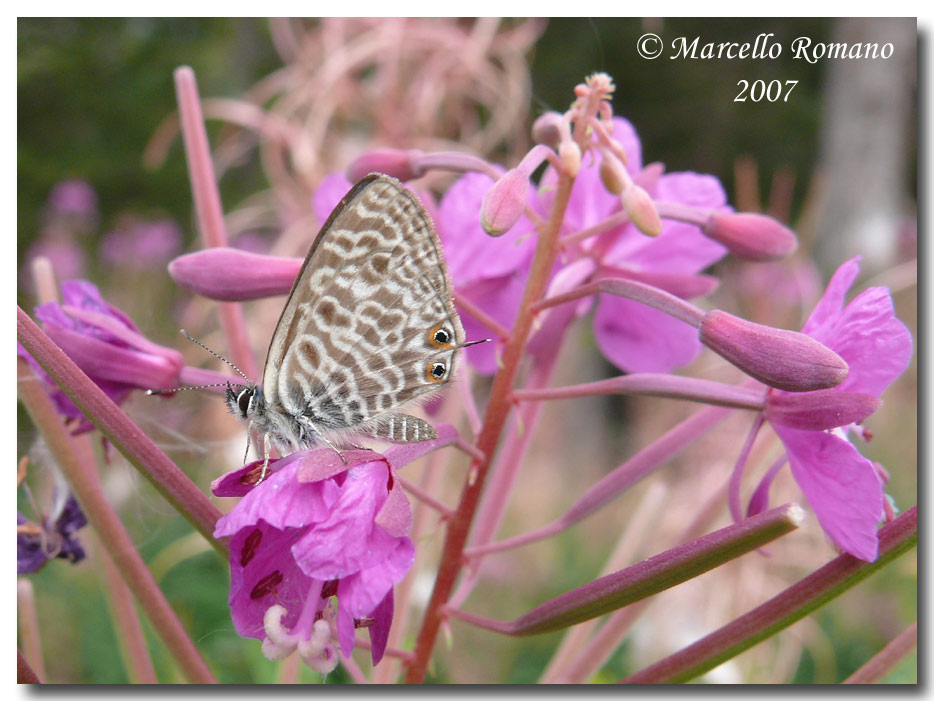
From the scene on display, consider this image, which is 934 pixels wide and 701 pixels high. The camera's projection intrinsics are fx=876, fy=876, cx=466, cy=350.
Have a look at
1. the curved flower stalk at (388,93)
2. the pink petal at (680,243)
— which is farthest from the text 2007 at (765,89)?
the curved flower stalk at (388,93)

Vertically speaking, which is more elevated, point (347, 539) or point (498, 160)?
point (498, 160)

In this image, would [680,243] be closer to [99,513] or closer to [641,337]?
[641,337]

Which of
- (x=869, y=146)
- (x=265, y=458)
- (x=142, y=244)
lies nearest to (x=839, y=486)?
(x=265, y=458)

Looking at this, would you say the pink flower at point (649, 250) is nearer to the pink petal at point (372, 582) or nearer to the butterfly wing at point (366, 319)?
the butterfly wing at point (366, 319)

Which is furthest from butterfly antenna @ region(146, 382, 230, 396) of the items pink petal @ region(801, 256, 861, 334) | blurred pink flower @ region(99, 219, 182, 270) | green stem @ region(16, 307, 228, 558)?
blurred pink flower @ region(99, 219, 182, 270)

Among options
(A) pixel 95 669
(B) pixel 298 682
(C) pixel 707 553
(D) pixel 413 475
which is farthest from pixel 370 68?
(C) pixel 707 553
